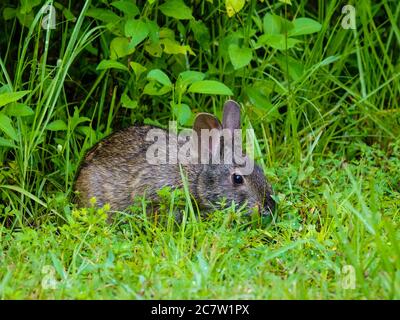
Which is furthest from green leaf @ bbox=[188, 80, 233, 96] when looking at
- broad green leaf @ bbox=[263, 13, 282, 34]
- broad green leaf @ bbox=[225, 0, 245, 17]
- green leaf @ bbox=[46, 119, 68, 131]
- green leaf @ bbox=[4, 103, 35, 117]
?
green leaf @ bbox=[4, 103, 35, 117]

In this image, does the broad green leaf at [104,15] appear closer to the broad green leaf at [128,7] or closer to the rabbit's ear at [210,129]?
the broad green leaf at [128,7]

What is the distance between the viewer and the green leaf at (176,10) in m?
5.39

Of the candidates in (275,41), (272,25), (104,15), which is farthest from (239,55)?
(104,15)

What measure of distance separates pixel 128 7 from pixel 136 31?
207 millimetres

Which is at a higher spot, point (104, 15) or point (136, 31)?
point (104, 15)

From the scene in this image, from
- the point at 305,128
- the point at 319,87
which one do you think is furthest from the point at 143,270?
the point at 319,87

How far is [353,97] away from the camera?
21.2 ft

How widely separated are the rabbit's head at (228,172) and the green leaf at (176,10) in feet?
2.01

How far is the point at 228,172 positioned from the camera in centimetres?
519

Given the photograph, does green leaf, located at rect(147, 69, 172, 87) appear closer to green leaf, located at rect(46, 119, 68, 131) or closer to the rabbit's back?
the rabbit's back

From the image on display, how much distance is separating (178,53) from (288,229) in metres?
1.74

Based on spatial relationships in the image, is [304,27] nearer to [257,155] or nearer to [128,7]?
[257,155]

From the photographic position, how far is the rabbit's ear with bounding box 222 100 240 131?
531 centimetres

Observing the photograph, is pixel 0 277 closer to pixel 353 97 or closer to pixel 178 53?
pixel 178 53
